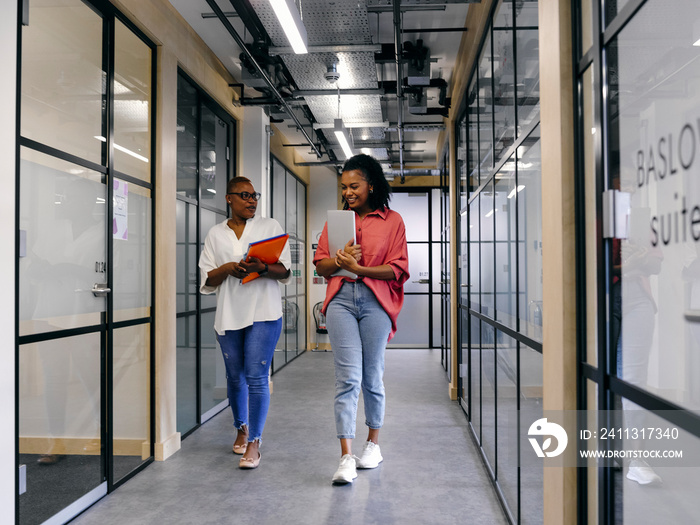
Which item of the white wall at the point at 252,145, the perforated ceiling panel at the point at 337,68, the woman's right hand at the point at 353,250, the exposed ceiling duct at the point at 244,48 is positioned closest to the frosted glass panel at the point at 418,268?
the white wall at the point at 252,145

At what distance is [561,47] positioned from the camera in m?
1.31

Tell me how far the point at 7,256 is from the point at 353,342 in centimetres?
142

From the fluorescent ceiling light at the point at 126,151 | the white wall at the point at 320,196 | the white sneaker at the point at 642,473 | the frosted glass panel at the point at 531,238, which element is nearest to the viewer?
the white sneaker at the point at 642,473

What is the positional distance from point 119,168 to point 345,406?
157 cm

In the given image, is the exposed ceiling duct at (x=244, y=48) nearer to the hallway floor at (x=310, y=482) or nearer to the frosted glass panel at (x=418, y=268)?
the hallway floor at (x=310, y=482)

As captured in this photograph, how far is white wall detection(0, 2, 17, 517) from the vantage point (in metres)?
1.75

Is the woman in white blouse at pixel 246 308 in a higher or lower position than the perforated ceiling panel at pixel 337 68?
lower

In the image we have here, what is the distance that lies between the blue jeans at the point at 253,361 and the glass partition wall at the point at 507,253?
1.11m

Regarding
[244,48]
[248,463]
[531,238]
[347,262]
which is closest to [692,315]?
[531,238]

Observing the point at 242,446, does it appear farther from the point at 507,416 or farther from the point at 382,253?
the point at 507,416

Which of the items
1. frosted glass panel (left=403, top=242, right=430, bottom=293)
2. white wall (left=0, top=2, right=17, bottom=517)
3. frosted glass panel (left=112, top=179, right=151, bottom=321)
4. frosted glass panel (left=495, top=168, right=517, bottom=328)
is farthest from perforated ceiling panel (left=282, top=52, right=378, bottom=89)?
frosted glass panel (left=403, top=242, right=430, bottom=293)

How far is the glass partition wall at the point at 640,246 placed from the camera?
29.1 inches

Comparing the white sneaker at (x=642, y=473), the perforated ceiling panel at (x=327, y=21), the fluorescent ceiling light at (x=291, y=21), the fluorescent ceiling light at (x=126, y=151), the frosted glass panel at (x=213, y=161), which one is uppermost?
the perforated ceiling panel at (x=327, y=21)

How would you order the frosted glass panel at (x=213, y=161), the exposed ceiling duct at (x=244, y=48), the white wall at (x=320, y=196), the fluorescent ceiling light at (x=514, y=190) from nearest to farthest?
the fluorescent ceiling light at (x=514, y=190)
the exposed ceiling duct at (x=244, y=48)
the frosted glass panel at (x=213, y=161)
the white wall at (x=320, y=196)
